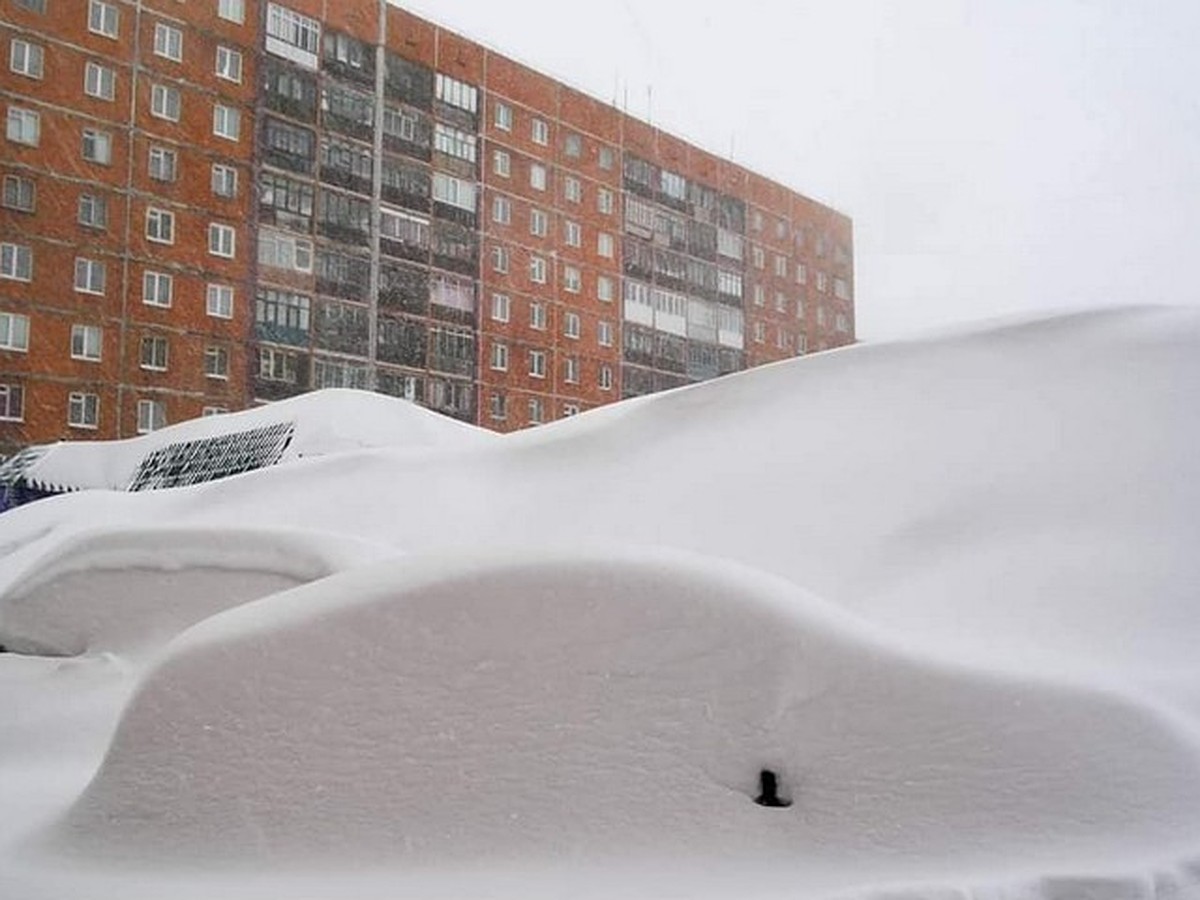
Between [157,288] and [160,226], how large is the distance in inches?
34.1

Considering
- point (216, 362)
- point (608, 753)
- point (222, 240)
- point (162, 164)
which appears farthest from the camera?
point (222, 240)

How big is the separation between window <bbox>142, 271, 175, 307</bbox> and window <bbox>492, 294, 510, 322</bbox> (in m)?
4.79

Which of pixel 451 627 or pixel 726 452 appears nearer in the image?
pixel 451 627

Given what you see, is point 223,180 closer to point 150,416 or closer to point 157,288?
point 157,288

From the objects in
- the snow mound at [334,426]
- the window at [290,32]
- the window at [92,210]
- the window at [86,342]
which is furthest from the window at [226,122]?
the snow mound at [334,426]

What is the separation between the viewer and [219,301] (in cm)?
1678

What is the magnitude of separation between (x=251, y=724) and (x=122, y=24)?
637 inches

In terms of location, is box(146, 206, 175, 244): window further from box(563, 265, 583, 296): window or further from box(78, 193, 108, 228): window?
box(563, 265, 583, 296): window

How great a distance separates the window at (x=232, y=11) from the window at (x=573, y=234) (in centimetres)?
568

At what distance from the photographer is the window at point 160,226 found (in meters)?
16.2

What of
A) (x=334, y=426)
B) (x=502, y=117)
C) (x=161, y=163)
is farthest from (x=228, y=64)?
(x=334, y=426)

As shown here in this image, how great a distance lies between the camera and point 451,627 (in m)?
2.24

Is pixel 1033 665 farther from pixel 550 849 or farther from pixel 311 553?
pixel 311 553

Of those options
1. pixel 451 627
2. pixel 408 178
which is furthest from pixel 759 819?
pixel 408 178
